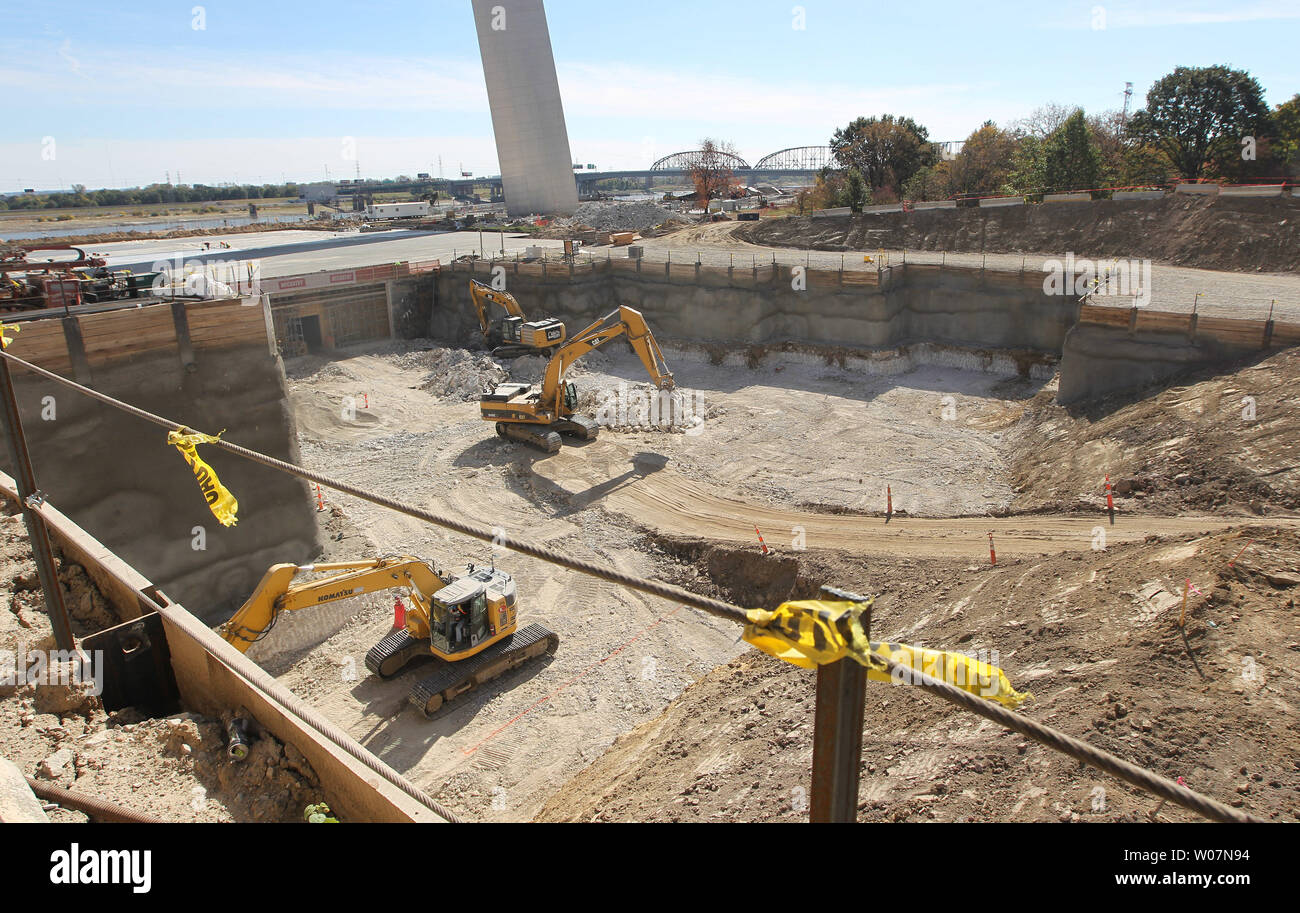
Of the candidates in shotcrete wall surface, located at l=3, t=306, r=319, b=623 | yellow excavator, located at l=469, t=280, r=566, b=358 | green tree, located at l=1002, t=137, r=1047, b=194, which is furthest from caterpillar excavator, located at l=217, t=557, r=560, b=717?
green tree, located at l=1002, t=137, r=1047, b=194

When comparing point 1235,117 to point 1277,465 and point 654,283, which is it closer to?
point 654,283

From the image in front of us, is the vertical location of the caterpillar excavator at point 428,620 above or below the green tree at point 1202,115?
below

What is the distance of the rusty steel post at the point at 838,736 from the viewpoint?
278 centimetres

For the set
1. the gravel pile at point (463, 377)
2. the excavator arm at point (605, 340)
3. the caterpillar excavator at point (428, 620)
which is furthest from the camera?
the gravel pile at point (463, 377)

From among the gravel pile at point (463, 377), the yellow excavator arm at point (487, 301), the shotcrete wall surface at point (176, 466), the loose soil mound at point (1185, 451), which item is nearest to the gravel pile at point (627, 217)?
the yellow excavator arm at point (487, 301)

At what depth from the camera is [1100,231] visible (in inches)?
1451

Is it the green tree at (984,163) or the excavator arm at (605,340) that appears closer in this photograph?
the excavator arm at (605,340)

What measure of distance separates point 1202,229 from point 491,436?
1188 inches

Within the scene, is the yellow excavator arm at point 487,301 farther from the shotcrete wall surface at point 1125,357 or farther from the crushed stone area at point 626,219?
the crushed stone area at point 626,219

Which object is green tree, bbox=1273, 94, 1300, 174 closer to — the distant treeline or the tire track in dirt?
the tire track in dirt

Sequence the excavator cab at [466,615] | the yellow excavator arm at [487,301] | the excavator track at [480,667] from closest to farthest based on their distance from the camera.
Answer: the excavator track at [480,667] → the excavator cab at [466,615] → the yellow excavator arm at [487,301]

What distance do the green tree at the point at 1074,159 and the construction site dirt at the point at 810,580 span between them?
17998 mm

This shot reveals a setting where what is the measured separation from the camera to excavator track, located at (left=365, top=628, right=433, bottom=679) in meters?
14.6
